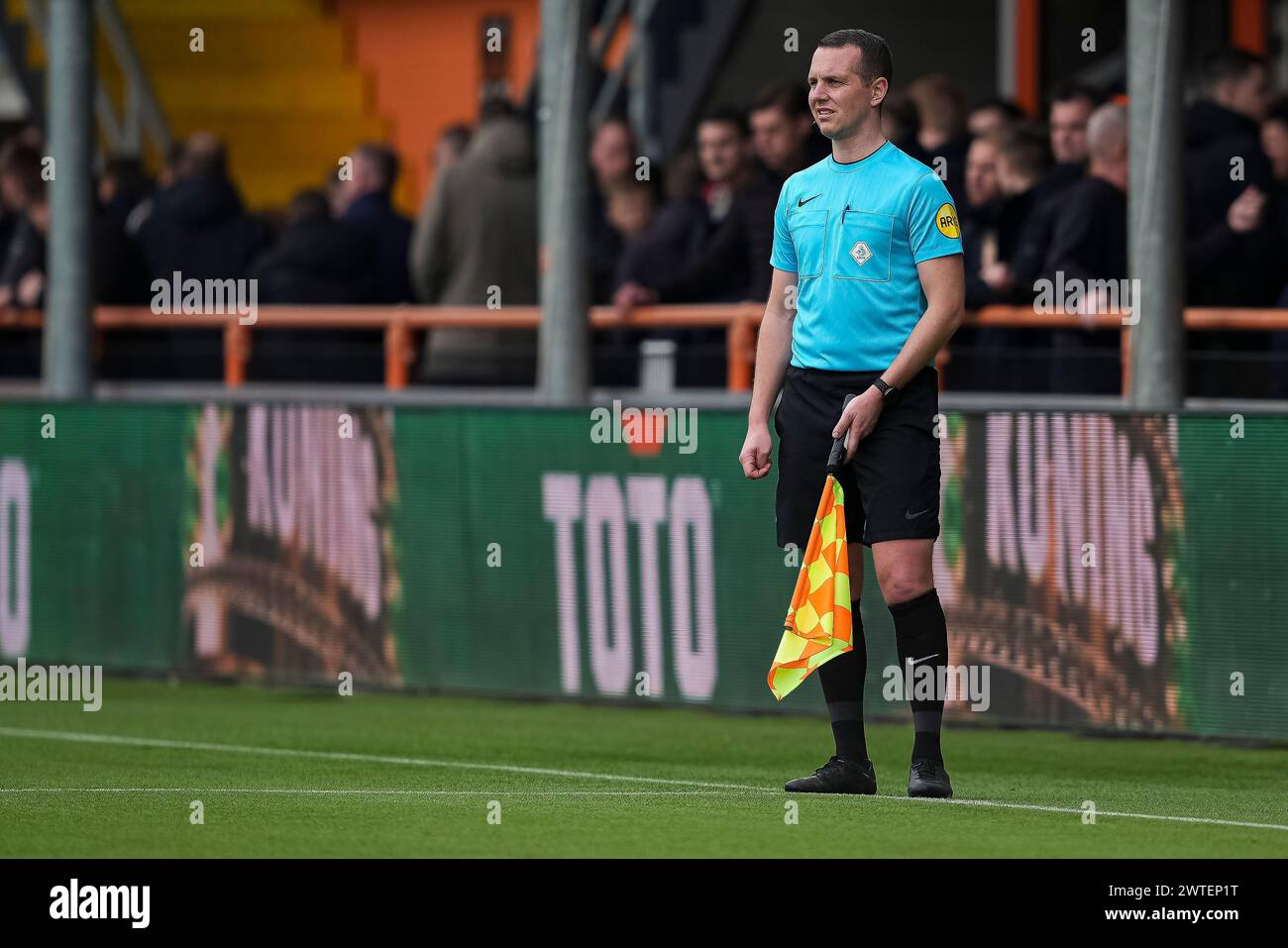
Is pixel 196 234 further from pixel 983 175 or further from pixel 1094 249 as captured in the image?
pixel 1094 249

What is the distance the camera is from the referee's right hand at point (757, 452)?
832 centimetres

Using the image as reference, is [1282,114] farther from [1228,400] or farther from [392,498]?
[392,498]

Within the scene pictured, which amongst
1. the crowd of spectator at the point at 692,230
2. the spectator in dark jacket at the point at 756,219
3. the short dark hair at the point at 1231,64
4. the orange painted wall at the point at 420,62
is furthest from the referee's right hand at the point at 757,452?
the orange painted wall at the point at 420,62

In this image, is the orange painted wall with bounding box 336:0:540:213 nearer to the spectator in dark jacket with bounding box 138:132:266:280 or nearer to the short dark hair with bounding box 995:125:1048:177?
the spectator in dark jacket with bounding box 138:132:266:280

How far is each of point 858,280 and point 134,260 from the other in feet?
26.6

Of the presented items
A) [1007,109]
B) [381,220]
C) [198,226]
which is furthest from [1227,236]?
[198,226]

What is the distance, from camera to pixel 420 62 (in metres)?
26.6

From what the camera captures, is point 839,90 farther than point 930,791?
No

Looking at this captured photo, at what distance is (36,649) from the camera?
45.8 feet

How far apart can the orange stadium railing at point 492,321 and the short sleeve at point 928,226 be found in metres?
3.31

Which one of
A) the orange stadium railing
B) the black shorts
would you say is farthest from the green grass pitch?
the orange stadium railing

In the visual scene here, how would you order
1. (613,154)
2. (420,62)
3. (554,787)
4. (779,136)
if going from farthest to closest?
1. (420,62)
2. (613,154)
3. (779,136)
4. (554,787)

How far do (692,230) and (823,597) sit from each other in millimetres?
5721

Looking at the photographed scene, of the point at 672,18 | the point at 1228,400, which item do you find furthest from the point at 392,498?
the point at 672,18
